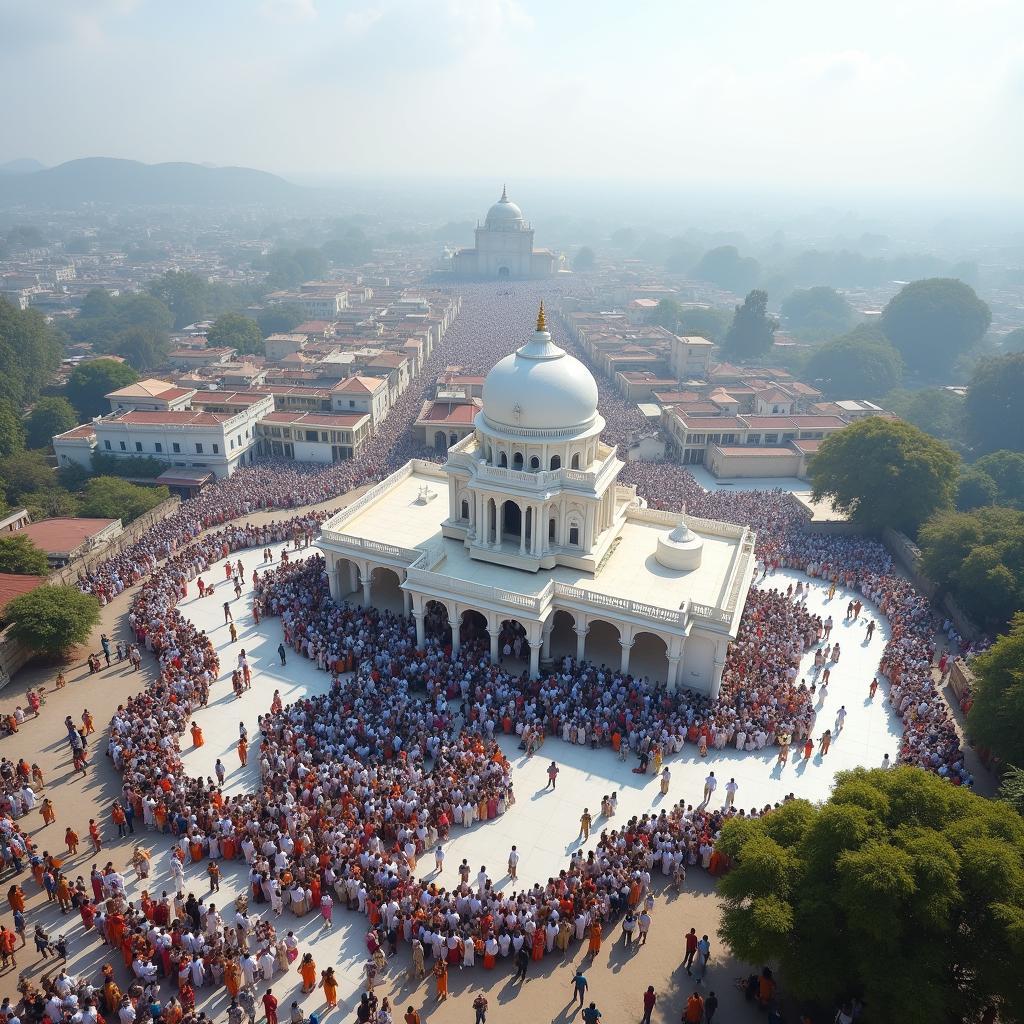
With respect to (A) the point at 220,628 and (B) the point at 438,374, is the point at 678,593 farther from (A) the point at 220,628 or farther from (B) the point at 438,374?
(B) the point at 438,374

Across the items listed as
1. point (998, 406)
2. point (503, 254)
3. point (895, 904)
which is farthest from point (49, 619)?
point (503, 254)

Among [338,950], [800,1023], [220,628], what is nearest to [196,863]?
[338,950]

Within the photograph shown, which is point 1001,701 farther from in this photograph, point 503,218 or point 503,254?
point 503,218

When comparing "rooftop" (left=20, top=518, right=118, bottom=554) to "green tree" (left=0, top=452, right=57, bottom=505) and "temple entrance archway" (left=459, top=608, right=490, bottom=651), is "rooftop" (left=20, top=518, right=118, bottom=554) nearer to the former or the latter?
"green tree" (left=0, top=452, right=57, bottom=505)

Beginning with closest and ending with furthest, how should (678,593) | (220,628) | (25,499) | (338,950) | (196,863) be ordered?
1. (338,950)
2. (196,863)
3. (678,593)
4. (220,628)
5. (25,499)

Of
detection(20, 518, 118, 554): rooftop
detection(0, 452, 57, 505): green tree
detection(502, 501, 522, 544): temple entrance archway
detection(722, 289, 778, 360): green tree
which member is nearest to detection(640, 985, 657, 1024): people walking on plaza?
detection(502, 501, 522, 544): temple entrance archway

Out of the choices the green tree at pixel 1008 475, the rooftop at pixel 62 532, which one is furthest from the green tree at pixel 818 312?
the rooftop at pixel 62 532
